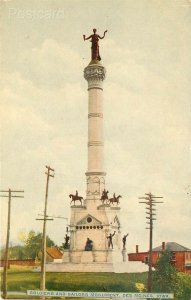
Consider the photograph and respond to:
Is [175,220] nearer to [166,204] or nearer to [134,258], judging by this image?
[166,204]

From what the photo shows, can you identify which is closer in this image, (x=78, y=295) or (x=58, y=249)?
(x=78, y=295)

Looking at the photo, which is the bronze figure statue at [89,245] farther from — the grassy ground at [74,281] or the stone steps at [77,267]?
the grassy ground at [74,281]

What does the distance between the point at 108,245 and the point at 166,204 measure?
2.58 m

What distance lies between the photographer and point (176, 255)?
979cm

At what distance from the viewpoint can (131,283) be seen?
9.74 m

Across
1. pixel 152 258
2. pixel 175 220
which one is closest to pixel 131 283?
pixel 152 258

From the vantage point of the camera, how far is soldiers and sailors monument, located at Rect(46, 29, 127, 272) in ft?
35.4

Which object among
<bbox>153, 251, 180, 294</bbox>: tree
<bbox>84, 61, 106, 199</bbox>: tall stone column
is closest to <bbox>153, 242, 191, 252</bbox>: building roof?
<bbox>153, 251, 180, 294</bbox>: tree

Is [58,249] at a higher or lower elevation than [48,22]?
lower

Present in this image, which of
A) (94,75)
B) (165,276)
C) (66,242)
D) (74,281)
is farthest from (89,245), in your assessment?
(94,75)

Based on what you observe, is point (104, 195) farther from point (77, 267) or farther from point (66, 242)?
point (77, 267)

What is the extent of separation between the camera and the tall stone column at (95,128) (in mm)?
11156

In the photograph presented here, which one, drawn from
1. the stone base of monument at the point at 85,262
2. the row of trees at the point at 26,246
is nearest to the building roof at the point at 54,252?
the stone base of monument at the point at 85,262

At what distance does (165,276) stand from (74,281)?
175cm
